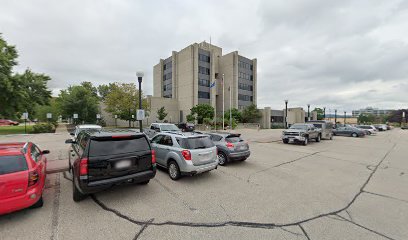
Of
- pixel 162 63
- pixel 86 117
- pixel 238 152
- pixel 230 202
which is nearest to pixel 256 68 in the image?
pixel 162 63

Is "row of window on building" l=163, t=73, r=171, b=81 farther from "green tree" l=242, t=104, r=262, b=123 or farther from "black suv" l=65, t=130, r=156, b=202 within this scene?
"black suv" l=65, t=130, r=156, b=202

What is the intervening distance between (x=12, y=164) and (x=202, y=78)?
159 feet

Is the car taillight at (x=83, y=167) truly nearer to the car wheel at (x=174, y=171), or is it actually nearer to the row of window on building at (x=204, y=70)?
the car wheel at (x=174, y=171)

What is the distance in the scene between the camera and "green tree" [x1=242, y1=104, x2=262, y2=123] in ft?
158

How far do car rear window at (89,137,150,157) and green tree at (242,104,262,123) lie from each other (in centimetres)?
4551

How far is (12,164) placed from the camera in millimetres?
3488

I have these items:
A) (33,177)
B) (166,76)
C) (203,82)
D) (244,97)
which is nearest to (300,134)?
(33,177)

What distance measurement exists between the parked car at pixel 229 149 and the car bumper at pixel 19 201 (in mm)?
6033

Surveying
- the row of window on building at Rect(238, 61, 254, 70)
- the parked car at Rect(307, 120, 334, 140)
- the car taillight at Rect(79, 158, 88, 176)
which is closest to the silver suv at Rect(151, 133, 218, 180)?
the car taillight at Rect(79, 158, 88, 176)

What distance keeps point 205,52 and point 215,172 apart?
48.7m

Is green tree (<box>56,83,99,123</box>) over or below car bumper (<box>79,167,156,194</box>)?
over

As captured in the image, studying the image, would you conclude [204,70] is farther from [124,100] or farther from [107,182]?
[107,182]

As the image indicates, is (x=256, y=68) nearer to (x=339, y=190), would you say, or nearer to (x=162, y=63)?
(x=162, y=63)

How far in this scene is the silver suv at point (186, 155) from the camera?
5.71 metres
